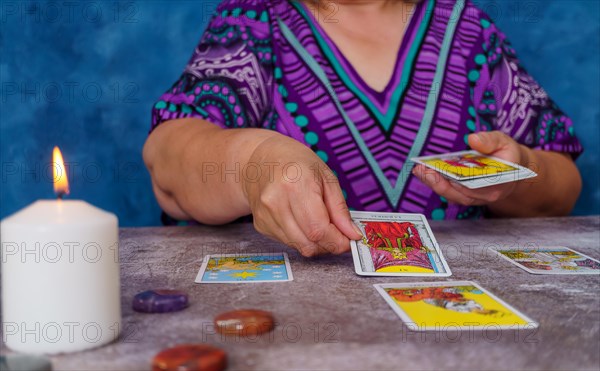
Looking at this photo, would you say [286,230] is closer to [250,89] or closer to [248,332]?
[248,332]

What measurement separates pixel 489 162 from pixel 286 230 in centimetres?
56

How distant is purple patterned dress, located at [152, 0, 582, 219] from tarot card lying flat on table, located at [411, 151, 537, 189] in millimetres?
194

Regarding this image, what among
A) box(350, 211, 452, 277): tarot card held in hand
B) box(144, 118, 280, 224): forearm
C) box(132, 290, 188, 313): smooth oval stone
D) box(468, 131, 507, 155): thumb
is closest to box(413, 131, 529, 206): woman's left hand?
box(468, 131, 507, 155): thumb

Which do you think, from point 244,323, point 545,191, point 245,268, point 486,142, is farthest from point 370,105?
point 244,323

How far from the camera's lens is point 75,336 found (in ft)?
2.05

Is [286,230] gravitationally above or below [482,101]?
below

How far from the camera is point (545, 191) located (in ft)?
5.04

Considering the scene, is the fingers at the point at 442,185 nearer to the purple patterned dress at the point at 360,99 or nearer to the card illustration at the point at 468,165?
the card illustration at the point at 468,165

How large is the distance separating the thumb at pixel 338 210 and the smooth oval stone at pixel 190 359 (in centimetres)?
39

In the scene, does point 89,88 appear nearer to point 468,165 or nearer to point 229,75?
point 229,75

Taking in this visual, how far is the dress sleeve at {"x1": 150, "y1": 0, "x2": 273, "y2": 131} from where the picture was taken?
142cm

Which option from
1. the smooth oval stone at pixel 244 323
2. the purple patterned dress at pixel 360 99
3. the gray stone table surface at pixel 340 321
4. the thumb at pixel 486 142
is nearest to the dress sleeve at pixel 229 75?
the purple patterned dress at pixel 360 99

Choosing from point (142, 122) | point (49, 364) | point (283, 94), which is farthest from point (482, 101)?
point (49, 364)

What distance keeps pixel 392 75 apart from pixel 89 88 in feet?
3.19
